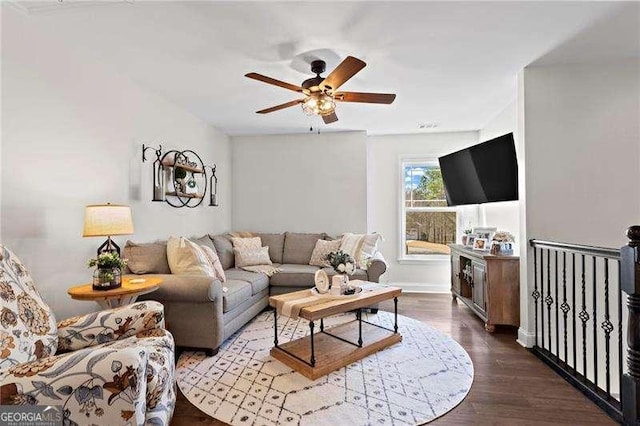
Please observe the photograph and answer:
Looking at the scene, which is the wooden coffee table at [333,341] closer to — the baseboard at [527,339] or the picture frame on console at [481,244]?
the baseboard at [527,339]

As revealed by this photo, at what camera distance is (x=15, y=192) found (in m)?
2.01

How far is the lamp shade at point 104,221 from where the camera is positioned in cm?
218

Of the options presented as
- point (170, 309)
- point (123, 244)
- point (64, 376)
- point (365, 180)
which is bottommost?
point (170, 309)

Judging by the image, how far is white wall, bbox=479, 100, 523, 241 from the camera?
3670 millimetres

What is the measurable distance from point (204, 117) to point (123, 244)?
2091mm

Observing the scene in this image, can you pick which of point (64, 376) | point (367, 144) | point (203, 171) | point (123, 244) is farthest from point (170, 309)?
point (367, 144)

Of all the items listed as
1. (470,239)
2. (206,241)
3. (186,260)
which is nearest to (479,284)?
(470,239)

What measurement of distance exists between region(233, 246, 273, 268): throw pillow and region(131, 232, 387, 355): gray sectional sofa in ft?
0.71

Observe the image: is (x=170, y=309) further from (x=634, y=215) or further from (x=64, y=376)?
(x=634, y=215)

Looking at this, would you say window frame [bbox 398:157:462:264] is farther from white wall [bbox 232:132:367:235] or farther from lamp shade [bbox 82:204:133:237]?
lamp shade [bbox 82:204:133:237]

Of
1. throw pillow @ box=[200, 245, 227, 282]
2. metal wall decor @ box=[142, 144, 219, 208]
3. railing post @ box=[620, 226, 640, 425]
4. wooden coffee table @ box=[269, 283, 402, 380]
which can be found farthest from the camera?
metal wall decor @ box=[142, 144, 219, 208]

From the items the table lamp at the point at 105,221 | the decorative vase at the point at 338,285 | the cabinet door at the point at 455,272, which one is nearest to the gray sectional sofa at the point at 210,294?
the table lamp at the point at 105,221

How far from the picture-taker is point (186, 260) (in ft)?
9.73

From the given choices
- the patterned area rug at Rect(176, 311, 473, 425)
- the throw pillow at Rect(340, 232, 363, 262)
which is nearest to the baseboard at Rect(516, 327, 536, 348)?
the patterned area rug at Rect(176, 311, 473, 425)
